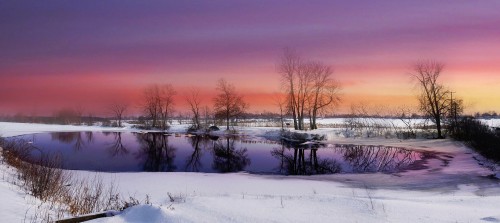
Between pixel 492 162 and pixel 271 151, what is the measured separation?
15880 millimetres

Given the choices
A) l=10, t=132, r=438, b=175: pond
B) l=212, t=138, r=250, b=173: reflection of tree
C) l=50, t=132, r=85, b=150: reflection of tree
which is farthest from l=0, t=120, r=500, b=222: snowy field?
l=50, t=132, r=85, b=150: reflection of tree

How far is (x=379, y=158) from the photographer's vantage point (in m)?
24.9

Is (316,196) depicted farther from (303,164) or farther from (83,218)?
(303,164)

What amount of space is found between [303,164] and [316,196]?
49.6 ft

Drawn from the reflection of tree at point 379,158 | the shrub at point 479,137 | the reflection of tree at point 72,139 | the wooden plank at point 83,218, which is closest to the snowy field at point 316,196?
the wooden plank at point 83,218

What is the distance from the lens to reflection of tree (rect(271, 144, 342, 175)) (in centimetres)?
2036

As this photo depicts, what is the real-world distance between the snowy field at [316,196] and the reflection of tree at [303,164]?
316 centimetres

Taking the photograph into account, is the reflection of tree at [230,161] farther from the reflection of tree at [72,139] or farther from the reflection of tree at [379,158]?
the reflection of tree at [72,139]

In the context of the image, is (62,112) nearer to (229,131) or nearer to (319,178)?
(229,131)

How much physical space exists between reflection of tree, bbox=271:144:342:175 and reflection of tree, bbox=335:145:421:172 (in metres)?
1.36

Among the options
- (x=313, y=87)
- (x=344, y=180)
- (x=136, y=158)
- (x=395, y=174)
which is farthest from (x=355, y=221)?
(x=313, y=87)

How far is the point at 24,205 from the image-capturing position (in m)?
7.68

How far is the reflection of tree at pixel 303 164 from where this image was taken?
66.8 ft

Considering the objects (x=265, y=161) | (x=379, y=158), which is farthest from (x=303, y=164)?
(x=379, y=158)
